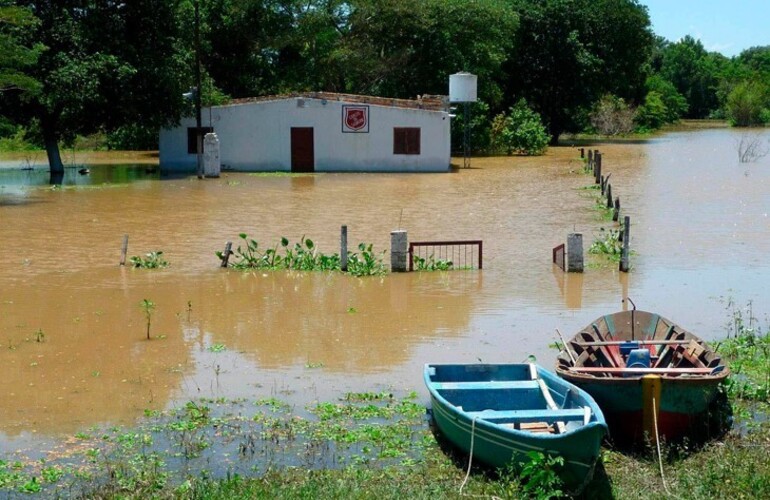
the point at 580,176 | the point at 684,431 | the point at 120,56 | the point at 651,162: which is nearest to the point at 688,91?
the point at 651,162

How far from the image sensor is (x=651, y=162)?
45.4 metres

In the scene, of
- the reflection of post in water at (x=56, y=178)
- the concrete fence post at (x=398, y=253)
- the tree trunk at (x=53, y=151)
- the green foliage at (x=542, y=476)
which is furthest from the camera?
the tree trunk at (x=53, y=151)

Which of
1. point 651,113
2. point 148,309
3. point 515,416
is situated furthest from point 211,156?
point 651,113

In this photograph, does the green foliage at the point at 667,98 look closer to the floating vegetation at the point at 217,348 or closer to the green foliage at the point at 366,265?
the green foliage at the point at 366,265

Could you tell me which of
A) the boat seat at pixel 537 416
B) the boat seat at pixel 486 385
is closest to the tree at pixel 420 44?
the boat seat at pixel 486 385

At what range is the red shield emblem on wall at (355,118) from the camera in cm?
3962

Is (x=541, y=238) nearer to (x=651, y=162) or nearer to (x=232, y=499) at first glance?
(x=232, y=499)

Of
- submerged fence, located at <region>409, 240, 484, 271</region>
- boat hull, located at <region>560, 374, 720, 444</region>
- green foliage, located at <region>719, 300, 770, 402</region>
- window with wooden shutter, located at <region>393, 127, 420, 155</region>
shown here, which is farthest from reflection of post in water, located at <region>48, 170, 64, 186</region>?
Result: boat hull, located at <region>560, 374, 720, 444</region>

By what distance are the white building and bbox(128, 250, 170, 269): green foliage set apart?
69.0 ft

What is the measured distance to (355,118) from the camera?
39.8 metres

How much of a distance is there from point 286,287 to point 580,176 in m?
23.1

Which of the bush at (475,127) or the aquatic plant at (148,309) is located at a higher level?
the bush at (475,127)

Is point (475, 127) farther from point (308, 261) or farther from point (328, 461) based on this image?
point (328, 461)

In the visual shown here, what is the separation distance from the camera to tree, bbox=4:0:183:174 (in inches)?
1320
